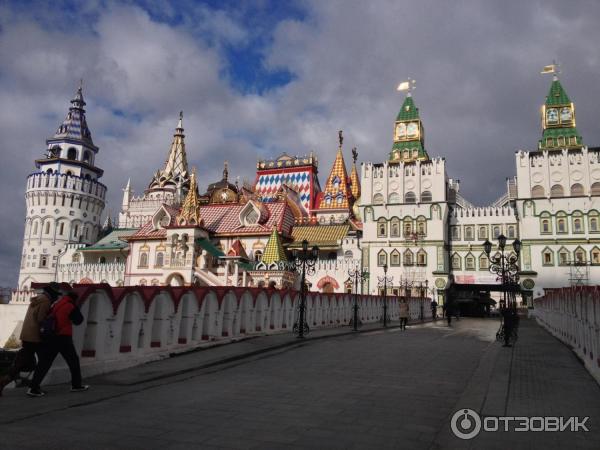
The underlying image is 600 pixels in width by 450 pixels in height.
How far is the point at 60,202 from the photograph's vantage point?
196 ft

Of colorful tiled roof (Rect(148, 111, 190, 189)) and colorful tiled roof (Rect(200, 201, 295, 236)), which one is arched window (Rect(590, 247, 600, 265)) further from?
colorful tiled roof (Rect(148, 111, 190, 189))

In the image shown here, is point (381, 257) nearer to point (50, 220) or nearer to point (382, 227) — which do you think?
point (382, 227)

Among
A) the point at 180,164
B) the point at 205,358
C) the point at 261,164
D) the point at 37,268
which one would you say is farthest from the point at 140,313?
the point at 180,164

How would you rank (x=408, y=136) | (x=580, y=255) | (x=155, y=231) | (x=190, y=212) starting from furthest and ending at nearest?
1. (x=408, y=136)
2. (x=155, y=231)
3. (x=190, y=212)
4. (x=580, y=255)

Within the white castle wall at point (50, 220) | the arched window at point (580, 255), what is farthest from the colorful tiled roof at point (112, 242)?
the arched window at point (580, 255)

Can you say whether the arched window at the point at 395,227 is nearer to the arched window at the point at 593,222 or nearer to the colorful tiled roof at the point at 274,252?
the colorful tiled roof at the point at 274,252

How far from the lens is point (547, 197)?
41125 millimetres

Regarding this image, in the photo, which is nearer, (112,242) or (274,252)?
(274,252)

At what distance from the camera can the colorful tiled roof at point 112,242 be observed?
53875 mm

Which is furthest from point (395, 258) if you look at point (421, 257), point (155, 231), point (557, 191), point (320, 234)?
point (155, 231)

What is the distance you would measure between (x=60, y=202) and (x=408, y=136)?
43.7 metres

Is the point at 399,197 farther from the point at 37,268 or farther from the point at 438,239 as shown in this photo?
the point at 37,268

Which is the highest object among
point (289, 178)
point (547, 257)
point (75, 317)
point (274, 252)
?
point (289, 178)

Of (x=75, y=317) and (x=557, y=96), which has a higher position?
(x=557, y=96)
